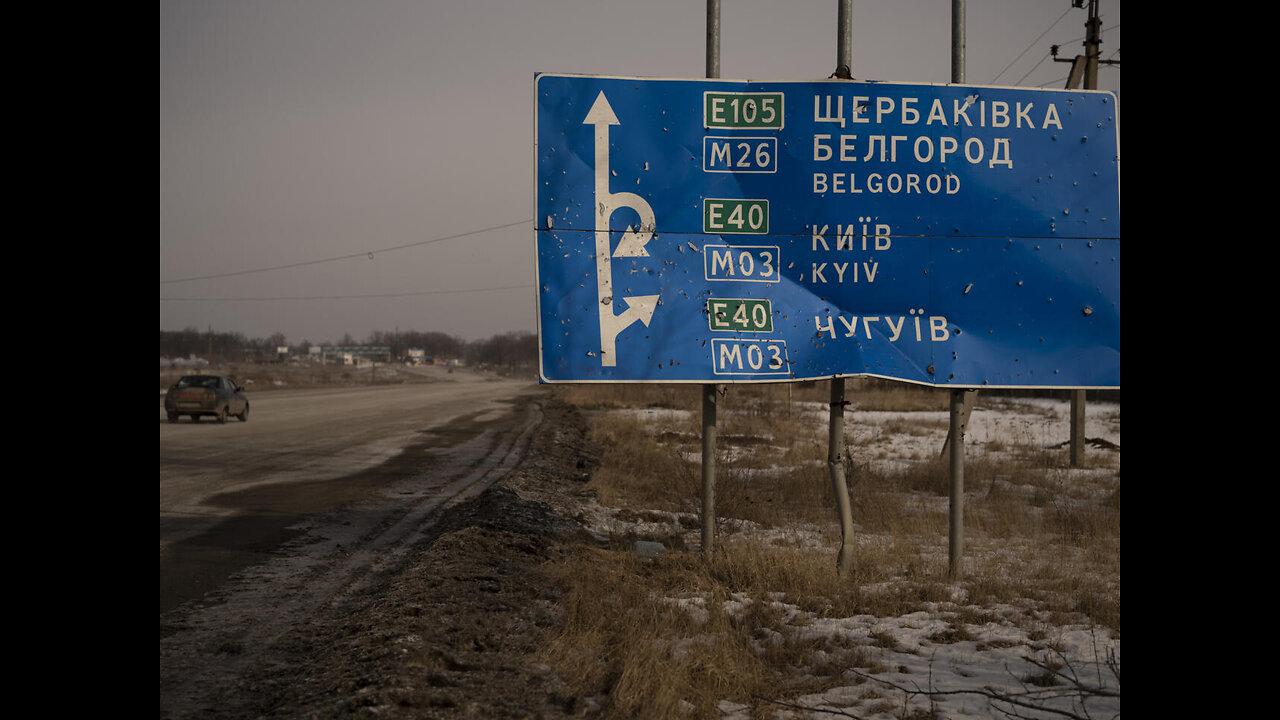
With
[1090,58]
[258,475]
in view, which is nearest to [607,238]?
[258,475]

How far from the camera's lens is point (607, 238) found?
6.65 meters

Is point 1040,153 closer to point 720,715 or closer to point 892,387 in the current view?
point 720,715

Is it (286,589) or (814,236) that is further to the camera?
(814,236)

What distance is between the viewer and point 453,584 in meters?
5.91

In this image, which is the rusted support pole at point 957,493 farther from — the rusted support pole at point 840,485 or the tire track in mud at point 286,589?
the tire track in mud at point 286,589

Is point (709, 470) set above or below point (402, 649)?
above

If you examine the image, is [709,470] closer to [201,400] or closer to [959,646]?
[959,646]

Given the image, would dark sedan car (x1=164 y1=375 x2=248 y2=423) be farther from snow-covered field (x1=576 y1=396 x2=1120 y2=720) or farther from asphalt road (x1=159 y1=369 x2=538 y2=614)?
snow-covered field (x1=576 y1=396 x2=1120 y2=720)

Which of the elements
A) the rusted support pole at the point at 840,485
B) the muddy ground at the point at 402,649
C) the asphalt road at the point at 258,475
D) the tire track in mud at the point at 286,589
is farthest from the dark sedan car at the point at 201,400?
the rusted support pole at the point at 840,485

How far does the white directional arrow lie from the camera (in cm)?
665

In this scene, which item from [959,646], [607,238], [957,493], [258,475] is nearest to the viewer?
[959,646]

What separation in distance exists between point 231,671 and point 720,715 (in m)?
2.78

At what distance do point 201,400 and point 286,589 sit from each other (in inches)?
883
